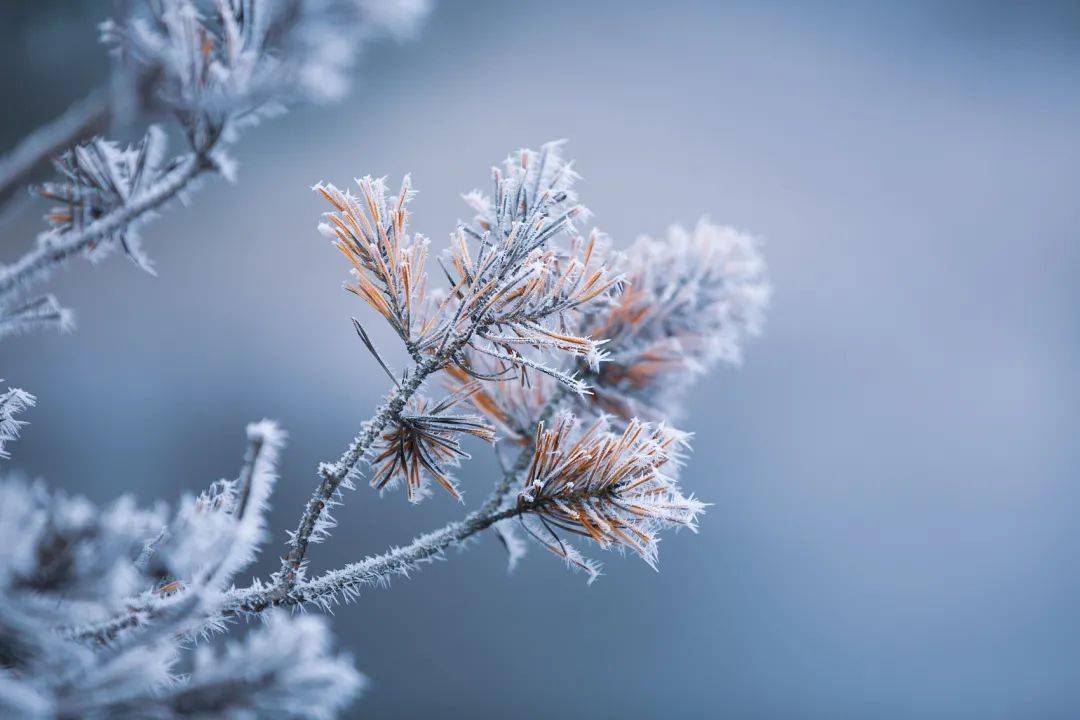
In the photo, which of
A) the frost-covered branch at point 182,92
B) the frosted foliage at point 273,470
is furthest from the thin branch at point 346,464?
the frost-covered branch at point 182,92

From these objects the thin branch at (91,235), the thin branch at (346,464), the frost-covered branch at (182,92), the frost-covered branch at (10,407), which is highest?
the frost-covered branch at (182,92)

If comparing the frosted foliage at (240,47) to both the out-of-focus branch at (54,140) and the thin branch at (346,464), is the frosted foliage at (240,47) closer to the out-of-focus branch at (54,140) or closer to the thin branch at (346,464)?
the out-of-focus branch at (54,140)

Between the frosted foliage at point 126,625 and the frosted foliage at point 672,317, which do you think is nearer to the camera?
the frosted foliage at point 126,625

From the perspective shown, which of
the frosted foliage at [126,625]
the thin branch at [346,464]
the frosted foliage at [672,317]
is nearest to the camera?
the frosted foliage at [126,625]

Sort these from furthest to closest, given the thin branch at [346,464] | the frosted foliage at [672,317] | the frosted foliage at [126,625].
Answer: the frosted foliage at [672,317], the thin branch at [346,464], the frosted foliage at [126,625]

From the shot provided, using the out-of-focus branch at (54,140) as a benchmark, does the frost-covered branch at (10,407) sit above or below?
below

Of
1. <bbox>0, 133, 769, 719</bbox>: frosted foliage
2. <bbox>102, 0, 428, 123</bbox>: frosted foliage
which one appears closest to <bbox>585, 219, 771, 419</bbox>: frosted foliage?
<bbox>0, 133, 769, 719</bbox>: frosted foliage

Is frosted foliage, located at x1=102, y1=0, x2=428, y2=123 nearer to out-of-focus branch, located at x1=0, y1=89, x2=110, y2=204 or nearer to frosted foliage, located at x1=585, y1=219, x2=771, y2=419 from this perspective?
out-of-focus branch, located at x1=0, y1=89, x2=110, y2=204

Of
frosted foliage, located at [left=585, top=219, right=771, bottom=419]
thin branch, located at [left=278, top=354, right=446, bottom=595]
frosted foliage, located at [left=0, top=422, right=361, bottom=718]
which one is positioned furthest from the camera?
frosted foliage, located at [left=585, top=219, right=771, bottom=419]

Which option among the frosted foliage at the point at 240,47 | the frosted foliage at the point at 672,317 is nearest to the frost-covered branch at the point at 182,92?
the frosted foliage at the point at 240,47

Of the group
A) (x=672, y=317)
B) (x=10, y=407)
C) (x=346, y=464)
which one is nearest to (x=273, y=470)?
(x=346, y=464)

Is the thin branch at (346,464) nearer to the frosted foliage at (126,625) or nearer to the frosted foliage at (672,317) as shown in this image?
the frosted foliage at (126,625)
